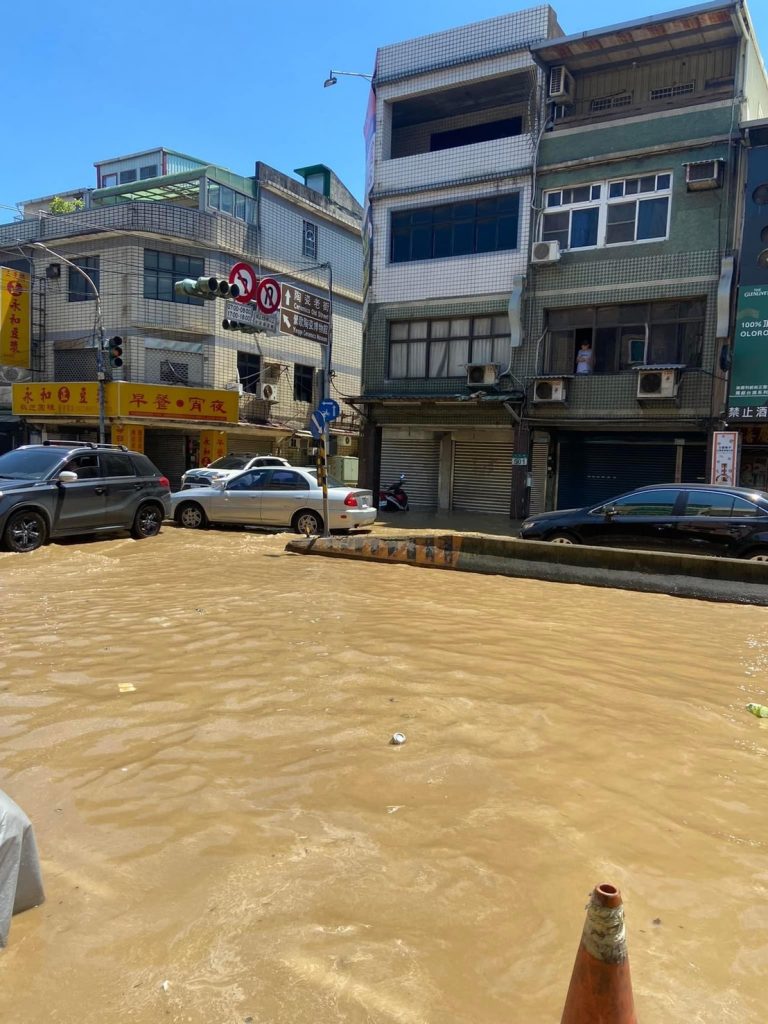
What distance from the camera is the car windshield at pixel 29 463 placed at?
448 inches

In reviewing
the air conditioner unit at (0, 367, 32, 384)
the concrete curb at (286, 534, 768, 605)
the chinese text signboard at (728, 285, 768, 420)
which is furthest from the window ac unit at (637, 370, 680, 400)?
the air conditioner unit at (0, 367, 32, 384)

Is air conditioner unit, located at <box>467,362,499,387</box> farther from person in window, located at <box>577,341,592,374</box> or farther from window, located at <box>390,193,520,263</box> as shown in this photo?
window, located at <box>390,193,520,263</box>

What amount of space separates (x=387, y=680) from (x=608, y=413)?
1615cm

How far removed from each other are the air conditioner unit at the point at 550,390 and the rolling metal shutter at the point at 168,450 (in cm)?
1442

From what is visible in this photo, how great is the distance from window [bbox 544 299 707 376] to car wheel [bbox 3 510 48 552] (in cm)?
1412

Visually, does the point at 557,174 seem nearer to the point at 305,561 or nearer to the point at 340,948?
the point at 305,561

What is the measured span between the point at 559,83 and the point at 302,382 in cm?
1518

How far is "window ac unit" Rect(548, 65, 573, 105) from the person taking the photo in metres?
19.8

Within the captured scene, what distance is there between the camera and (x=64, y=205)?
104 feet

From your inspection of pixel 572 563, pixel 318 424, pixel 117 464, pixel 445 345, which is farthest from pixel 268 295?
pixel 572 563

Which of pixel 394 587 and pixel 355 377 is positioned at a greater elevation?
pixel 355 377

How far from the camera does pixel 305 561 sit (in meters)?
10.8

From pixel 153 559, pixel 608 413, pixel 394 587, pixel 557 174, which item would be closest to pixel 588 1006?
pixel 394 587

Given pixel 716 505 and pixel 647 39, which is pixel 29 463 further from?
pixel 647 39
